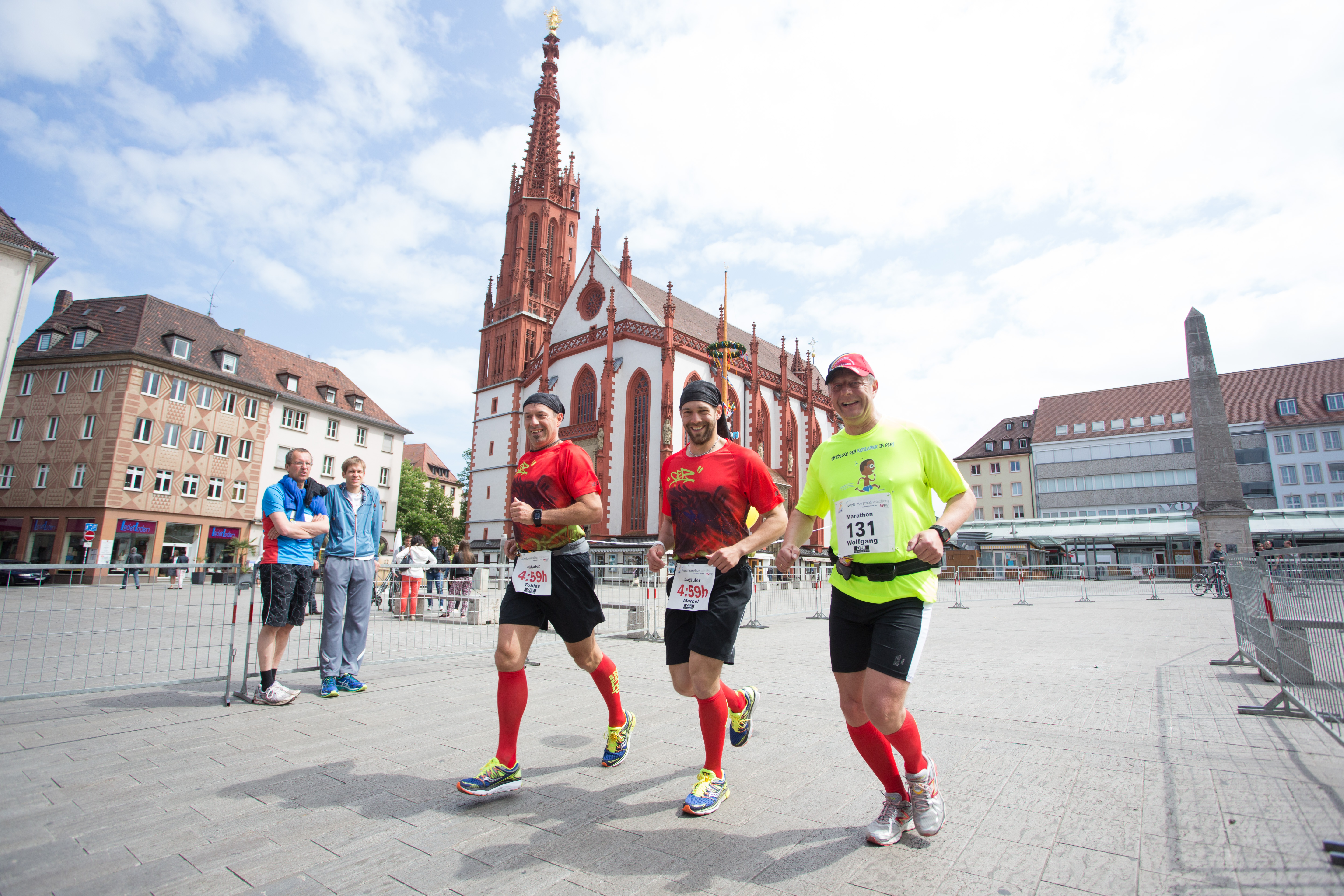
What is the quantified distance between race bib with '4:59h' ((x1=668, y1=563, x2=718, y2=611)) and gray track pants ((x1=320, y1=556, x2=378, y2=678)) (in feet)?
11.7

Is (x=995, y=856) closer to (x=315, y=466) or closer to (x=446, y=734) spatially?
(x=446, y=734)

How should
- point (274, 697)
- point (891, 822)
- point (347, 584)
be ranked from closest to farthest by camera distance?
point (891, 822), point (274, 697), point (347, 584)

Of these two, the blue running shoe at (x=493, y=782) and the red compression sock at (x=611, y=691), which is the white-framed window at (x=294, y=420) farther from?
the blue running shoe at (x=493, y=782)

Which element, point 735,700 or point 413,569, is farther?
point 413,569

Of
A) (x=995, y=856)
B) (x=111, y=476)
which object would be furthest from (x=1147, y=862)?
(x=111, y=476)

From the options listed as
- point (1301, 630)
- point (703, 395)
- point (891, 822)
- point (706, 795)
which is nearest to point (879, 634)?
point (891, 822)

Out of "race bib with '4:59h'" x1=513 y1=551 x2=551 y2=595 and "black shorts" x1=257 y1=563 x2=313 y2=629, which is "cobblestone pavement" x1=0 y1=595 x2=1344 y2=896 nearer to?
"black shorts" x1=257 y1=563 x2=313 y2=629

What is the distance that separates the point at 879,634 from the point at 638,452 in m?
34.2

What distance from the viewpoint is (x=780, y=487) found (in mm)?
43250

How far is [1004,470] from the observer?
66.4 metres

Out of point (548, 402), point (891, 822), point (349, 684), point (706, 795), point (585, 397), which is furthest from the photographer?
point (585, 397)

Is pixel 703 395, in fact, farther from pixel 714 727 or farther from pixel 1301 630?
pixel 1301 630

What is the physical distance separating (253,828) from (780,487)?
41.6 meters

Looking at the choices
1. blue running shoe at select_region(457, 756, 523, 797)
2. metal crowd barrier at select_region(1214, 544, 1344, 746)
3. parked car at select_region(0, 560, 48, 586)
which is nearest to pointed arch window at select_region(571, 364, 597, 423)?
parked car at select_region(0, 560, 48, 586)
